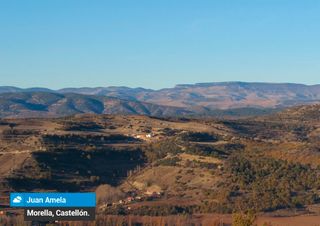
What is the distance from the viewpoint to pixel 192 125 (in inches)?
6767

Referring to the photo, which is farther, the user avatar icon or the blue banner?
the user avatar icon

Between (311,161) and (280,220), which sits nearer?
(280,220)

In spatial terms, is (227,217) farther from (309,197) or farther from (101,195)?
(101,195)

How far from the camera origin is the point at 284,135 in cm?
17238

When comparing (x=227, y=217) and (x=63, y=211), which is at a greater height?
(x=63, y=211)

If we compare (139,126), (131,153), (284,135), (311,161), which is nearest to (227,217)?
(311,161)

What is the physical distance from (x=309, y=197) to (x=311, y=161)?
2477cm

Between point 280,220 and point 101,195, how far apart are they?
29172mm

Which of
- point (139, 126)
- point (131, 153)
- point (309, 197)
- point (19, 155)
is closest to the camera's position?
point (309, 197)

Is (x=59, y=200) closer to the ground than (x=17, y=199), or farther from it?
farther from it

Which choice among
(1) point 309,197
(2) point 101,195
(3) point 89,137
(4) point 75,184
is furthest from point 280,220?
(3) point 89,137

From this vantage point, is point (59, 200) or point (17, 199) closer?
point (59, 200)

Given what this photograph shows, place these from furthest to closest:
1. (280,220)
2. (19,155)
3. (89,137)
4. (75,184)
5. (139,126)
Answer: (139,126) < (89,137) < (19,155) < (75,184) < (280,220)

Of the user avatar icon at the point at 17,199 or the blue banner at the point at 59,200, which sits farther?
the user avatar icon at the point at 17,199
